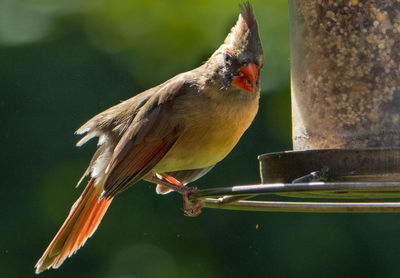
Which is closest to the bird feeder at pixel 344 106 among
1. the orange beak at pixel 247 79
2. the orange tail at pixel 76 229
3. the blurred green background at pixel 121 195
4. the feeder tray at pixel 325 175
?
the feeder tray at pixel 325 175

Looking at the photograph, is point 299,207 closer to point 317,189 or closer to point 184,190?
point 184,190

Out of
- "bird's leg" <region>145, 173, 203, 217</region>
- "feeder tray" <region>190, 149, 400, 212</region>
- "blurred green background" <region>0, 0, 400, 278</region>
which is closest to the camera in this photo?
"feeder tray" <region>190, 149, 400, 212</region>

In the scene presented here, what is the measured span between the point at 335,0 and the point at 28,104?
3007 millimetres

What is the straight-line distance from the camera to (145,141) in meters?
4.46

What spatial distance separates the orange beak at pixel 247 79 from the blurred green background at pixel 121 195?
1851 mm

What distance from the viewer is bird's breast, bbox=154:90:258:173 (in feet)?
14.5

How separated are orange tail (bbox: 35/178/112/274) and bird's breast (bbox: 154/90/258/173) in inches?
23.0

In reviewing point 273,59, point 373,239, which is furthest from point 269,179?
point 373,239

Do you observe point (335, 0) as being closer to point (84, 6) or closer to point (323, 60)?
point (323, 60)

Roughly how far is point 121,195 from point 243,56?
8.22ft

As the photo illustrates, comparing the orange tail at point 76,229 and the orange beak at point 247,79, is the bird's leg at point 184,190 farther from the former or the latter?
the orange beak at point 247,79

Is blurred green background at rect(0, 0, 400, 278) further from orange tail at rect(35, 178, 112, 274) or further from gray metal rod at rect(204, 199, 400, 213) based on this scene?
gray metal rod at rect(204, 199, 400, 213)

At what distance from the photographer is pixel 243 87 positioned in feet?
14.3

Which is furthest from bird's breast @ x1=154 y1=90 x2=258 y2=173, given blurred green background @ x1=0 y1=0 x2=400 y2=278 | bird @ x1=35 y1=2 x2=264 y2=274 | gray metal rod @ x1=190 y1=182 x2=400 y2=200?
blurred green background @ x1=0 y1=0 x2=400 y2=278
